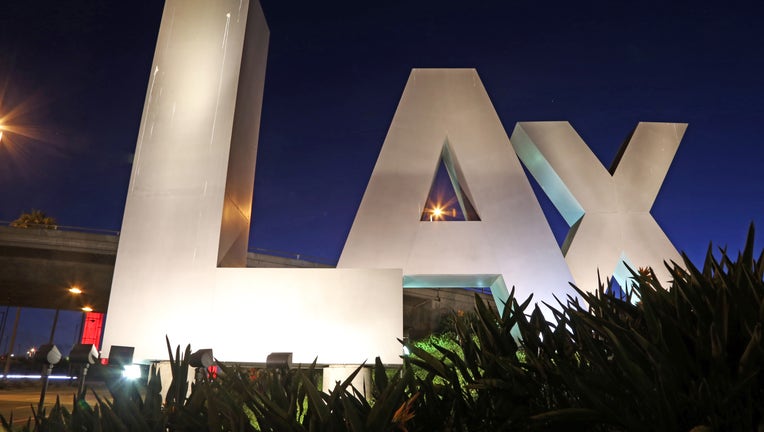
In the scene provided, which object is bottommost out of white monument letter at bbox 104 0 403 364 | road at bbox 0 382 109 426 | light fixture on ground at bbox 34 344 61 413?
road at bbox 0 382 109 426

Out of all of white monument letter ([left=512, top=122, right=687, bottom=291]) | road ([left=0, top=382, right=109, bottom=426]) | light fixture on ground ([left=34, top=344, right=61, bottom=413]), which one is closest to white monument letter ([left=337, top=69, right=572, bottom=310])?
white monument letter ([left=512, top=122, right=687, bottom=291])

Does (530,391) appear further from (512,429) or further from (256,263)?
(256,263)

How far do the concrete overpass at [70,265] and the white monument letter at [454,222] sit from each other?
19.9 feet

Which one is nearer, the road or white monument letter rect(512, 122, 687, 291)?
the road

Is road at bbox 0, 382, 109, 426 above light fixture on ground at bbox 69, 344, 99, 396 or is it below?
below

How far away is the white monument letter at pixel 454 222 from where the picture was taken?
1041cm

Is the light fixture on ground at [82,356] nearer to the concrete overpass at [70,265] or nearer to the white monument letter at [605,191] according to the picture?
the white monument letter at [605,191]

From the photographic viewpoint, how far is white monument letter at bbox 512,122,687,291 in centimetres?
1155

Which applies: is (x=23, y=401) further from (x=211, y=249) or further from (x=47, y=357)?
(x=47, y=357)

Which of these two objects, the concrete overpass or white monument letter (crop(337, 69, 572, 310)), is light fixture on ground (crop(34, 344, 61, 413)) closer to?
white monument letter (crop(337, 69, 572, 310))

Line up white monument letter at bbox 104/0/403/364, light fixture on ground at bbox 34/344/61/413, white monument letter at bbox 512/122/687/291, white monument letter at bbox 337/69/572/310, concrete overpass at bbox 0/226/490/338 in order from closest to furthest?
light fixture on ground at bbox 34/344/61/413 → white monument letter at bbox 104/0/403/364 → white monument letter at bbox 337/69/572/310 → white monument letter at bbox 512/122/687/291 → concrete overpass at bbox 0/226/490/338


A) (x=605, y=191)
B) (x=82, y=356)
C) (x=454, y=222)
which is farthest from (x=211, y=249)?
(x=605, y=191)

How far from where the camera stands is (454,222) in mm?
10664

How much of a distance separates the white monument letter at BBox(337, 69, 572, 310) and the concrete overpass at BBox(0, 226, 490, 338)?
6.06m
